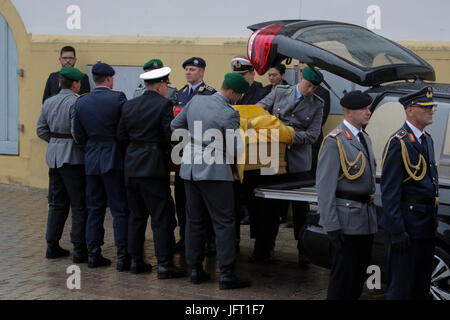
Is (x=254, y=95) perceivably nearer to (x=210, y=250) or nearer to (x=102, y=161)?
(x=210, y=250)

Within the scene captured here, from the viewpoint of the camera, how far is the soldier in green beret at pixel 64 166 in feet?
26.0

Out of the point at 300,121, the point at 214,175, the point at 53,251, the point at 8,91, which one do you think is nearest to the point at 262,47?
the point at 300,121

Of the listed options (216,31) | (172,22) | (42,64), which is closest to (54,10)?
(42,64)

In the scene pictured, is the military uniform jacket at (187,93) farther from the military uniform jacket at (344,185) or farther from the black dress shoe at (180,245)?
the military uniform jacket at (344,185)

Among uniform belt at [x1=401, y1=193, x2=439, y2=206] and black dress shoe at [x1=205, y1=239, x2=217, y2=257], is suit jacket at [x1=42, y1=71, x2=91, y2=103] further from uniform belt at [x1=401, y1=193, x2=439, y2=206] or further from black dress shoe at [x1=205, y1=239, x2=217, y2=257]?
uniform belt at [x1=401, y1=193, x2=439, y2=206]

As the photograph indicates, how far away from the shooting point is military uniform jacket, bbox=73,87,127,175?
7496mm

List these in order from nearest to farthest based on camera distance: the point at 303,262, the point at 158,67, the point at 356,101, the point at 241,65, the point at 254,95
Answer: the point at 356,101, the point at 303,262, the point at 158,67, the point at 241,65, the point at 254,95

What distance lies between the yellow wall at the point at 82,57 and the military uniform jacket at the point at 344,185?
170 inches

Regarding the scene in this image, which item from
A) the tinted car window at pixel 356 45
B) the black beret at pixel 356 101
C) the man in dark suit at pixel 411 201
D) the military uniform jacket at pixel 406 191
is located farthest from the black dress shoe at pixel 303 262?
the black beret at pixel 356 101

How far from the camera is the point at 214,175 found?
22.1 ft

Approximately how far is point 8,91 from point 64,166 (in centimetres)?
505

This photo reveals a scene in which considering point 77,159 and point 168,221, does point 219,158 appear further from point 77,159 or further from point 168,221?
point 77,159

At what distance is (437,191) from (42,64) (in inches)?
316

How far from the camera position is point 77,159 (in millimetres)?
7895
